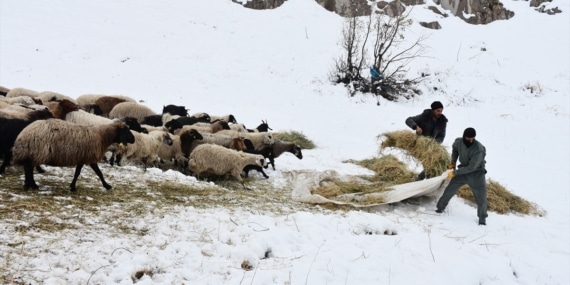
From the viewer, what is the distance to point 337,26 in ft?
84.2

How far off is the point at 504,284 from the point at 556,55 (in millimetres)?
23514

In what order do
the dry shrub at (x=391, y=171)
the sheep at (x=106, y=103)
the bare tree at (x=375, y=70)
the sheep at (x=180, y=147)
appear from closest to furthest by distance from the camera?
the sheep at (x=180, y=147), the dry shrub at (x=391, y=171), the sheep at (x=106, y=103), the bare tree at (x=375, y=70)

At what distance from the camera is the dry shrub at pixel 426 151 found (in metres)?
8.23

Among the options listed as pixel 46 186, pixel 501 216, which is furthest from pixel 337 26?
pixel 46 186

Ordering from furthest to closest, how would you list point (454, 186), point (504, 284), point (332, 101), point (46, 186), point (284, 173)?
1. point (332, 101)
2. point (284, 173)
3. point (454, 186)
4. point (46, 186)
5. point (504, 284)

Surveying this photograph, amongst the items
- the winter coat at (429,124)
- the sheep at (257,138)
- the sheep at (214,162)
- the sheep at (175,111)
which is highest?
the winter coat at (429,124)

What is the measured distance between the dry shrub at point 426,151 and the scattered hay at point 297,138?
4.85m

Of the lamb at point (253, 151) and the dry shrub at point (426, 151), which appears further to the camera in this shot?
the lamb at point (253, 151)

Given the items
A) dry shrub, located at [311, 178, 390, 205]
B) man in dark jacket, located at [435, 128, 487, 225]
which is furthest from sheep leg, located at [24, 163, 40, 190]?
man in dark jacket, located at [435, 128, 487, 225]

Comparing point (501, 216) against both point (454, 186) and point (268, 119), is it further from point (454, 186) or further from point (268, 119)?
point (268, 119)

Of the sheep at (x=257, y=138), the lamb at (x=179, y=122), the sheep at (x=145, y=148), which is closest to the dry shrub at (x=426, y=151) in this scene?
the sheep at (x=257, y=138)

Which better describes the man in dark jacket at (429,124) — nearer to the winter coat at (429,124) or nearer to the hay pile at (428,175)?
the winter coat at (429,124)

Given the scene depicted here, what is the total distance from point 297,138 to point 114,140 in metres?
Result: 7.95

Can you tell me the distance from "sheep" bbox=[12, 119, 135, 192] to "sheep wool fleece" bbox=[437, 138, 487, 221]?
19.0 feet
